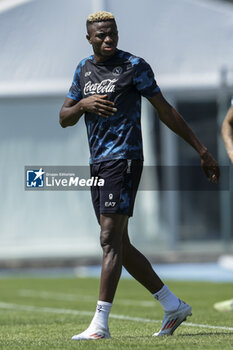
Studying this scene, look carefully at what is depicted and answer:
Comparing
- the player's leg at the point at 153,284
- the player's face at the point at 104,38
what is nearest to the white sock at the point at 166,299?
the player's leg at the point at 153,284

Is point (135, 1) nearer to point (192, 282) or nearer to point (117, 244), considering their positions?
point (192, 282)

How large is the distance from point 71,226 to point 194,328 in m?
12.6

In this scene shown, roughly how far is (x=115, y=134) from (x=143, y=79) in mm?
364

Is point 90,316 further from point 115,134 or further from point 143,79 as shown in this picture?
point 143,79

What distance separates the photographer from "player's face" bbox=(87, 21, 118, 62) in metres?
5.80

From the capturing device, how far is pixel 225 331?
246 inches

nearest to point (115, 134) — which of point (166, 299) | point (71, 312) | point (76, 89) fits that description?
point (76, 89)

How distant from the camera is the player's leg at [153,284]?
5.91 meters

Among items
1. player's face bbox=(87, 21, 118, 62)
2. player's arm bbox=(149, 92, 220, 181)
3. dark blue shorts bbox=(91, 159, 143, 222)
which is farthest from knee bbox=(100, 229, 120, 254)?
player's face bbox=(87, 21, 118, 62)

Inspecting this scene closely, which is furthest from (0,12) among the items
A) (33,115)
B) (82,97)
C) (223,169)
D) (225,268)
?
(82,97)

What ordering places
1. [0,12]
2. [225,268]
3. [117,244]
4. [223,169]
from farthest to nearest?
1. [0,12]
2. [223,169]
3. [225,268]
4. [117,244]

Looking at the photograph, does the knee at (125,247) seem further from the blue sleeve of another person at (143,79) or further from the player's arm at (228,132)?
the player's arm at (228,132)

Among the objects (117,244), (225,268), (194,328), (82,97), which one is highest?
(82,97)

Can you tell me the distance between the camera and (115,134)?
5.77 m
